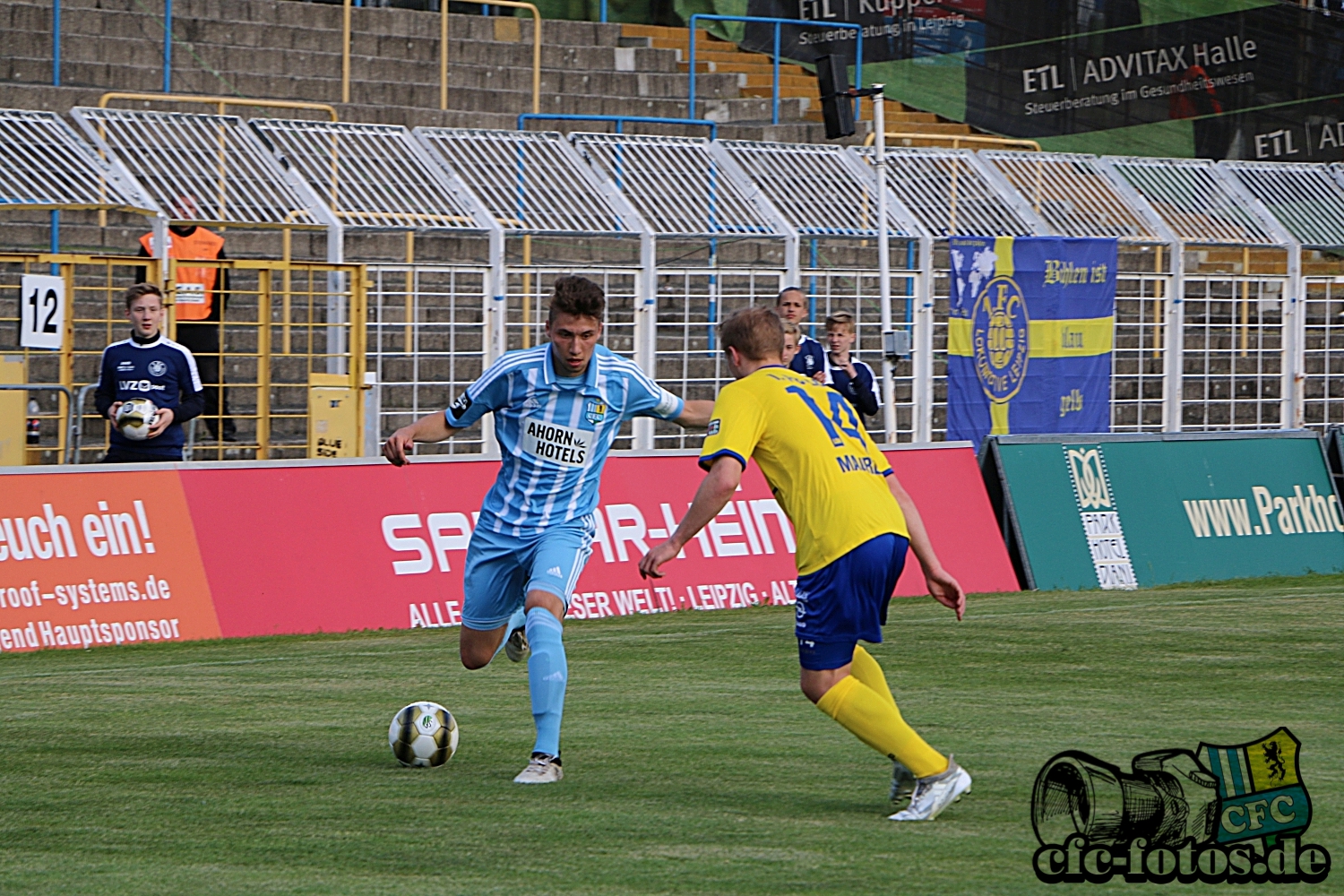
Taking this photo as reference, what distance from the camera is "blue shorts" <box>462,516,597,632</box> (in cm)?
840

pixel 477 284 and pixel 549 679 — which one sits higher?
pixel 477 284

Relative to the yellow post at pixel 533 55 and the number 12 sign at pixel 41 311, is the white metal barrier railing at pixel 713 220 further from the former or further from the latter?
the yellow post at pixel 533 55

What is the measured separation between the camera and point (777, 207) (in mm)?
19531

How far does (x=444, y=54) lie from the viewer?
25.2 metres

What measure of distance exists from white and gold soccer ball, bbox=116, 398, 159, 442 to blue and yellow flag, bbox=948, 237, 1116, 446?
302 inches

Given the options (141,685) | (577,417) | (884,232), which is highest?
(884,232)

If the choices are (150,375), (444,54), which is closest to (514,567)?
(150,375)

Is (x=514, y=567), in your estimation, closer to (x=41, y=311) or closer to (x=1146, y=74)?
(x=41, y=311)

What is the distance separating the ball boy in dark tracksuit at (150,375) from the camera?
14258mm

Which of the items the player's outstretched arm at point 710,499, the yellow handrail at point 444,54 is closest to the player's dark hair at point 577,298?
the player's outstretched arm at point 710,499

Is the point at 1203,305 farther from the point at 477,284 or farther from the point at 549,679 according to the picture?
the point at 549,679

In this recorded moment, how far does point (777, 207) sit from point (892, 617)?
6.17 metres

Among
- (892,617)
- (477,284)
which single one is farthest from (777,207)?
(892,617)

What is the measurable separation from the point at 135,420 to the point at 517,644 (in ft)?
19.4
